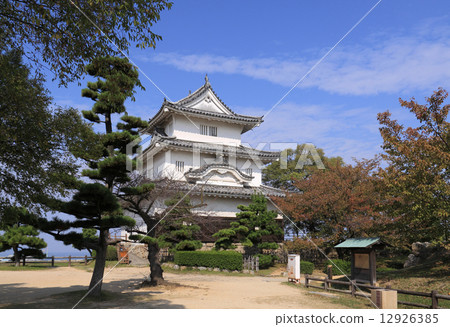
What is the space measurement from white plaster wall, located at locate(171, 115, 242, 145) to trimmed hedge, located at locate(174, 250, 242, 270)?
32.7 feet

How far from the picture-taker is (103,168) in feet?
34.5

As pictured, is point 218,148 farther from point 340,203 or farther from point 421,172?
point 421,172

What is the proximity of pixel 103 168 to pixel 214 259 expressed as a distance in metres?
11.9

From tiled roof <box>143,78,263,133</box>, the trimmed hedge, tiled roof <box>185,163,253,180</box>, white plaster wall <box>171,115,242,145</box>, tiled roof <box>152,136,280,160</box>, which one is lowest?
the trimmed hedge

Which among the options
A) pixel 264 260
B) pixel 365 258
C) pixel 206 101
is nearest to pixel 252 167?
pixel 206 101

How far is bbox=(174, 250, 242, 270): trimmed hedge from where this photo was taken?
2061 centimetres

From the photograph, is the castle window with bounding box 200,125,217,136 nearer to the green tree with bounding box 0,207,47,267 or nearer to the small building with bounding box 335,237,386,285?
the green tree with bounding box 0,207,47,267

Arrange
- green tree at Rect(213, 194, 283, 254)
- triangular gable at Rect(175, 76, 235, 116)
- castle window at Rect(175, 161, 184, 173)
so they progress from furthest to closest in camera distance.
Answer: triangular gable at Rect(175, 76, 235, 116)
castle window at Rect(175, 161, 184, 173)
green tree at Rect(213, 194, 283, 254)

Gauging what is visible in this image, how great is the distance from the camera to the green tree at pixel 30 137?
7.07 m

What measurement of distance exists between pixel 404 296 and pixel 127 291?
31.0 feet

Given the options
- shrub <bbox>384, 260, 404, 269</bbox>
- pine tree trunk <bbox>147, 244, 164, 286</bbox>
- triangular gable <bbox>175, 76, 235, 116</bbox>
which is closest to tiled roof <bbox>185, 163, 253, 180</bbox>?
triangular gable <bbox>175, 76, 235, 116</bbox>

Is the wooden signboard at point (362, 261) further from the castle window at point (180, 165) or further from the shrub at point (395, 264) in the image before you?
the castle window at point (180, 165)

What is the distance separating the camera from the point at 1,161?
759 cm

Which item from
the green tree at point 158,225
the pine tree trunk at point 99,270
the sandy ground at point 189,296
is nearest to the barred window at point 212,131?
the green tree at point 158,225
